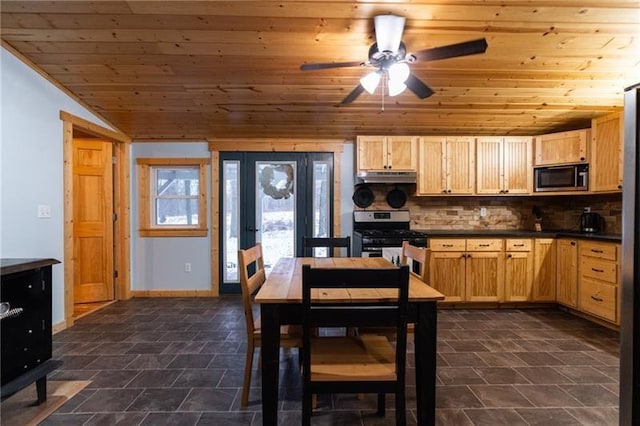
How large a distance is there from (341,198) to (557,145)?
271cm

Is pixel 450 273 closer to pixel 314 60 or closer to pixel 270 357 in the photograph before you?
pixel 314 60

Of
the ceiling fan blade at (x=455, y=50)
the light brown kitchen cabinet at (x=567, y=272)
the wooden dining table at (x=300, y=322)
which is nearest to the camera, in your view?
the wooden dining table at (x=300, y=322)

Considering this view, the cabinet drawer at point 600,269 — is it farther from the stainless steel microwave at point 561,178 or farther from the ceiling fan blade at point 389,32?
the ceiling fan blade at point 389,32

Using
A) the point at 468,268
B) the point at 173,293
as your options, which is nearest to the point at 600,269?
the point at 468,268

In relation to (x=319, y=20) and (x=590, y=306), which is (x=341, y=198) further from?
(x=590, y=306)

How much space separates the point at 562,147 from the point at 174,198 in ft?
16.5

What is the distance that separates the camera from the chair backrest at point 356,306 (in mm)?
1459

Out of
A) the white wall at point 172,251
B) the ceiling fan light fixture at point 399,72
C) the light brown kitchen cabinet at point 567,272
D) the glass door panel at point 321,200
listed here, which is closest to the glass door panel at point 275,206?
the glass door panel at point 321,200

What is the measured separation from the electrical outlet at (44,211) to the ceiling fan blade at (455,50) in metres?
3.47

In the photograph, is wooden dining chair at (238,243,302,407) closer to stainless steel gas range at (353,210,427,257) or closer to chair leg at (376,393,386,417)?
chair leg at (376,393,386,417)

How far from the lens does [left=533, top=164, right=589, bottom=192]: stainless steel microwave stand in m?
3.78

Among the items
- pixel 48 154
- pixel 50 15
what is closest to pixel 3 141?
pixel 48 154

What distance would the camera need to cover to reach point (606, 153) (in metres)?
3.56

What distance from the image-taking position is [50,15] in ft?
8.20
